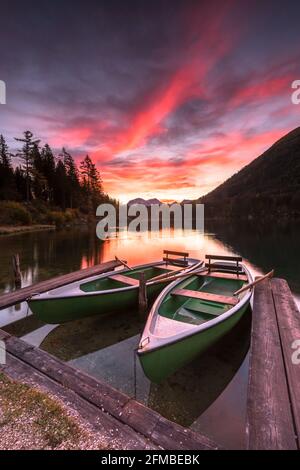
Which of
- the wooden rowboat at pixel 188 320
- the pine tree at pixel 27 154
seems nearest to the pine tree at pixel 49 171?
the pine tree at pixel 27 154

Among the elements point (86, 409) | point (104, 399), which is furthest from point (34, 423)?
point (104, 399)

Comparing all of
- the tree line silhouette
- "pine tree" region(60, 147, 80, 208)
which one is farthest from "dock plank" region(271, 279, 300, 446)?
"pine tree" region(60, 147, 80, 208)

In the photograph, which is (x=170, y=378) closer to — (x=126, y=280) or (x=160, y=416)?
(x=160, y=416)

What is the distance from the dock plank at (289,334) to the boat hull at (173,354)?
5.01ft

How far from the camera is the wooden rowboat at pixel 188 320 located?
4.68 m

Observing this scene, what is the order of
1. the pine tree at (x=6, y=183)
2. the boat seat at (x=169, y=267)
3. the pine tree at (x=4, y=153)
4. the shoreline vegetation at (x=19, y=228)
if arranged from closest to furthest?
1. the boat seat at (x=169, y=267)
2. the shoreline vegetation at (x=19, y=228)
3. the pine tree at (x=6, y=183)
4. the pine tree at (x=4, y=153)

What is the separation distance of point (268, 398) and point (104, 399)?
103 inches

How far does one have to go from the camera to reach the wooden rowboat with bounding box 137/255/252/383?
4676 millimetres

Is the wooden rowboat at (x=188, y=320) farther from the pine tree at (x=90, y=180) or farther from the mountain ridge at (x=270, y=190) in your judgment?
the mountain ridge at (x=270, y=190)

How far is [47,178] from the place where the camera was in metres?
62.3
